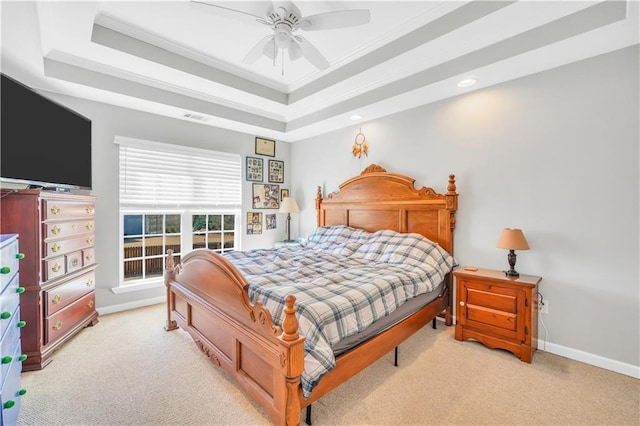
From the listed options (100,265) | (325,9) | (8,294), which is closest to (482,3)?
(325,9)

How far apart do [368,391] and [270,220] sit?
3493mm

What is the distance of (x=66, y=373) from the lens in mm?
2238

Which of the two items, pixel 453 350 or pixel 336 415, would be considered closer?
pixel 336 415

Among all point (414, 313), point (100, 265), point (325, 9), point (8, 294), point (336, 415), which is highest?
point (325, 9)

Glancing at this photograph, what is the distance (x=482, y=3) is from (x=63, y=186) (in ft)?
13.0

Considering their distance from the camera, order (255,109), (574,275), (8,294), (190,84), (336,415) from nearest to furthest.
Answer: (8,294), (336,415), (574,275), (190,84), (255,109)

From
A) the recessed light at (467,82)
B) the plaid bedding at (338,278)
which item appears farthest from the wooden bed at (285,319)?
the recessed light at (467,82)

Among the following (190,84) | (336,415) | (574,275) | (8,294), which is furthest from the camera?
(190,84)

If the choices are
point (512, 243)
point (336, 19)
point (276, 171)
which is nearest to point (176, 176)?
point (276, 171)

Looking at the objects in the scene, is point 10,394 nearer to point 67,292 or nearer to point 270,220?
point 67,292

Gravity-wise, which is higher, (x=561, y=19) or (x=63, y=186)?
(x=561, y=19)

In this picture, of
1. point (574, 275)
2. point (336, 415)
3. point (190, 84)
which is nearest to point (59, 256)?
point (190, 84)

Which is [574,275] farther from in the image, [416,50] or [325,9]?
[325,9]

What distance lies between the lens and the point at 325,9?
2523 mm
